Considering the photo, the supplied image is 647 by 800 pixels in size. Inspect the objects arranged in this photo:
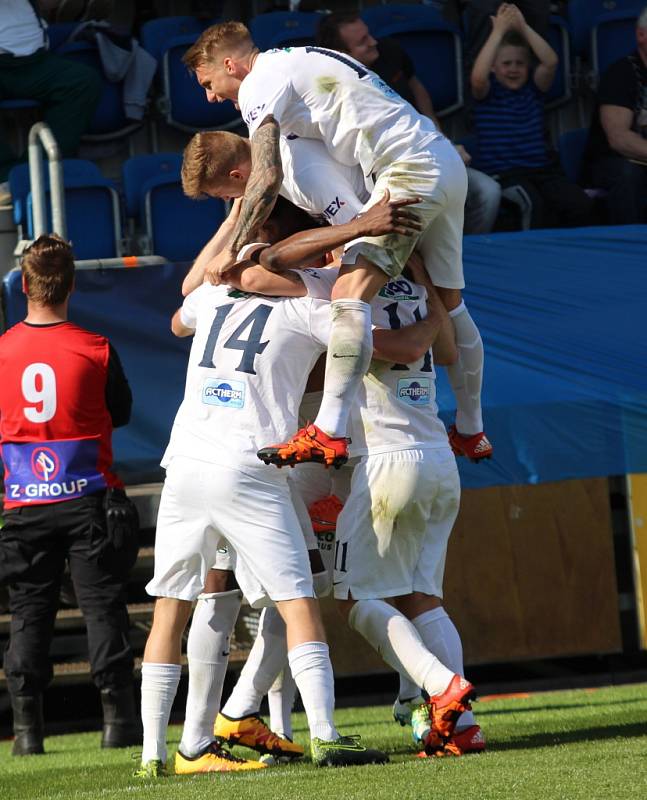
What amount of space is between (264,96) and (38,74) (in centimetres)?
492

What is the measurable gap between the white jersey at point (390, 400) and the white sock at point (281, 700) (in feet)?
3.34

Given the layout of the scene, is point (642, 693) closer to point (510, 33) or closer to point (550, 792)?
point (550, 792)

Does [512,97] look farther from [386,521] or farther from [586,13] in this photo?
[386,521]

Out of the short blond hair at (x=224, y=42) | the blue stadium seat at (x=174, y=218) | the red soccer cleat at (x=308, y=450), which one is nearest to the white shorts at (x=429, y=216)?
the red soccer cleat at (x=308, y=450)

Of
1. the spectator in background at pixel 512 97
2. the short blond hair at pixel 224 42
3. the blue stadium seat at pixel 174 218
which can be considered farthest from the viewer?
the spectator in background at pixel 512 97

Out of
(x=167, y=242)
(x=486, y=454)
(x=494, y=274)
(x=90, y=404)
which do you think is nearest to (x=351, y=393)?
(x=486, y=454)

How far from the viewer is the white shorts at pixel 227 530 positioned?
4.49 metres

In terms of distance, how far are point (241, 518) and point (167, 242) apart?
460 cm

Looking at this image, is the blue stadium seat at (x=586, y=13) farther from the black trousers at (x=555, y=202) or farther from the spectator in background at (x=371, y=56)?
the spectator in background at (x=371, y=56)

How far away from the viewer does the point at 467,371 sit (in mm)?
5383

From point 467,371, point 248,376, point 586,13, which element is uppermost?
point 586,13

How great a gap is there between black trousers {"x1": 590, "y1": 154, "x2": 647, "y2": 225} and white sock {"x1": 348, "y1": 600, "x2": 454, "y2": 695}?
4.42 meters

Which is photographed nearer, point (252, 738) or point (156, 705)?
point (156, 705)

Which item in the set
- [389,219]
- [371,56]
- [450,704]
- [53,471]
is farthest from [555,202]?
[450,704]
